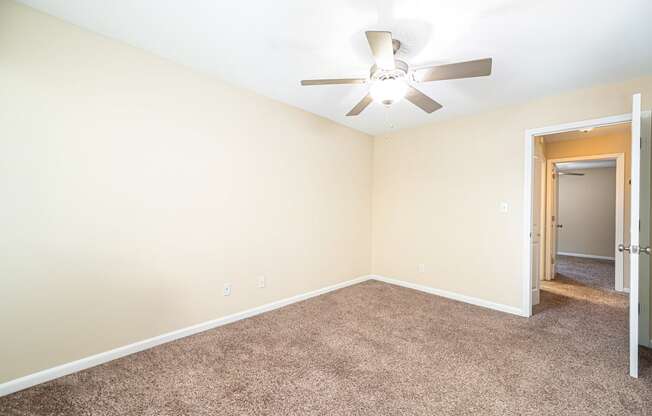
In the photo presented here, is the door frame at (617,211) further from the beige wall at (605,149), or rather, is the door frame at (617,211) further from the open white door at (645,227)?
the open white door at (645,227)

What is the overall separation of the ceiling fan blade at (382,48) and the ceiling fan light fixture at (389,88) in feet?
0.39

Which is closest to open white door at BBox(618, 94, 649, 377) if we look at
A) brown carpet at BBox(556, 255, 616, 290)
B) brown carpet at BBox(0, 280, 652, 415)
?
brown carpet at BBox(0, 280, 652, 415)

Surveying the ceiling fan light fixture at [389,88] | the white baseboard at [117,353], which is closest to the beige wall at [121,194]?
the white baseboard at [117,353]

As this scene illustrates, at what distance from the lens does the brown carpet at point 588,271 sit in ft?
15.3

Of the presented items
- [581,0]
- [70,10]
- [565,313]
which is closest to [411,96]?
[581,0]

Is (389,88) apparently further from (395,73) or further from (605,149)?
(605,149)

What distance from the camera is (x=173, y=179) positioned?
2484mm

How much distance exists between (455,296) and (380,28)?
130 inches

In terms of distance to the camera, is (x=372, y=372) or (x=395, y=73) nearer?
(x=395, y=73)

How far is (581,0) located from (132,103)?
3133 mm

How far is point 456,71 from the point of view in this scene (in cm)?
179

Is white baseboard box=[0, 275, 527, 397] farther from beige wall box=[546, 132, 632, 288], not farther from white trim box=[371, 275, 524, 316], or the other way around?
beige wall box=[546, 132, 632, 288]

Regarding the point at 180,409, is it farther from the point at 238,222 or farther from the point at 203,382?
the point at 238,222

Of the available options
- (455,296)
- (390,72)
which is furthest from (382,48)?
(455,296)
